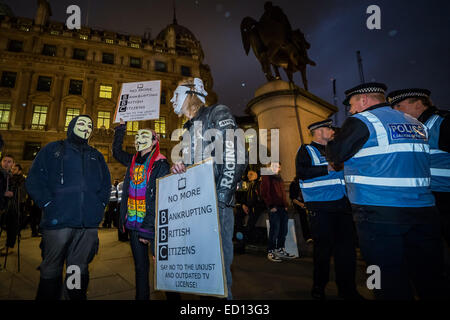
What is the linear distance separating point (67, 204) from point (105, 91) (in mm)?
33602

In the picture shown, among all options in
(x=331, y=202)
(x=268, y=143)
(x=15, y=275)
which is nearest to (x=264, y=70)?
(x=268, y=143)

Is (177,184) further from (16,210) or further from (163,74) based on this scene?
(163,74)

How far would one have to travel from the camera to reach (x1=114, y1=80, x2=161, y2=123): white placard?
4.04m

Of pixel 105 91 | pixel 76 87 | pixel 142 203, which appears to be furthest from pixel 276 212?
pixel 76 87

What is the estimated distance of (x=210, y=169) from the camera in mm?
1837

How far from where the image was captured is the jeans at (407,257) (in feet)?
5.34

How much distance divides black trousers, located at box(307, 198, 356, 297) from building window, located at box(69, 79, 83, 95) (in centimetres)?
3536

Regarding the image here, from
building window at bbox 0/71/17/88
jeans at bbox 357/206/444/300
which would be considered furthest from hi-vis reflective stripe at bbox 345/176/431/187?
building window at bbox 0/71/17/88

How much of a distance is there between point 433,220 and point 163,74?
3597 cm

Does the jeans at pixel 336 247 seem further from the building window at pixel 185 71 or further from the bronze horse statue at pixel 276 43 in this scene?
the building window at pixel 185 71

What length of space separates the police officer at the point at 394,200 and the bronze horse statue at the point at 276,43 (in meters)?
6.55

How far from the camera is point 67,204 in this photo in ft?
7.71

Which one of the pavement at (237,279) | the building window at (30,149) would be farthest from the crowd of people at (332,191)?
the building window at (30,149)

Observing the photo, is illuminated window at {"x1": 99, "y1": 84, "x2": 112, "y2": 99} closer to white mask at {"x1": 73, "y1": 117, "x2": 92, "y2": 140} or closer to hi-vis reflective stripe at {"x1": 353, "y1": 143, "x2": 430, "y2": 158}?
white mask at {"x1": 73, "y1": 117, "x2": 92, "y2": 140}
